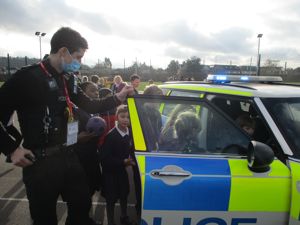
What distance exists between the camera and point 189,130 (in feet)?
7.94

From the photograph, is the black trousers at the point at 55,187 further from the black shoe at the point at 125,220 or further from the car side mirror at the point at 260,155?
the car side mirror at the point at 260,155

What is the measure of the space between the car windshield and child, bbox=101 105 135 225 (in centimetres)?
130

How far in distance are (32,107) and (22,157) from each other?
1.09 ft

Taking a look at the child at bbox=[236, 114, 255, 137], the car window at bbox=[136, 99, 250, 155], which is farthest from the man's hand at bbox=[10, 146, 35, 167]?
the child at bbox=[236, 114, 255, 137]

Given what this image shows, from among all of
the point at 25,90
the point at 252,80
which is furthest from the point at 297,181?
the point at 25,90

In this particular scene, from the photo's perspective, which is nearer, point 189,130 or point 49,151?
point 49,151

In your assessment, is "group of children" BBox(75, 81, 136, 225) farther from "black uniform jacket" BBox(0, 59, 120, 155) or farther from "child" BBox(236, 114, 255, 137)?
"child" BBox(236, 114, 255, 137)

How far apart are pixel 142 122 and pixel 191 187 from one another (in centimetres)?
55

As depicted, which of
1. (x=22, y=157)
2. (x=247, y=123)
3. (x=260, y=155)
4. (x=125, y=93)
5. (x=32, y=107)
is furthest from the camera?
(x=247, y=123)

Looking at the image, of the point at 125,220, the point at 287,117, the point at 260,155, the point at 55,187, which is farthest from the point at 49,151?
the point at 287,117

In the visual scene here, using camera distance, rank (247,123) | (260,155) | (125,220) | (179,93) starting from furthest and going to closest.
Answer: (125,220)
(179,93)
(247,123)
(260,155)

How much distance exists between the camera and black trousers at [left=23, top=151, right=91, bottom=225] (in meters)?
2.23

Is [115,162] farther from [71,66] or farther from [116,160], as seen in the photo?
[71,66]

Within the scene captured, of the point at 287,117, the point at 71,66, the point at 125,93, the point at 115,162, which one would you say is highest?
the point at 71,66
